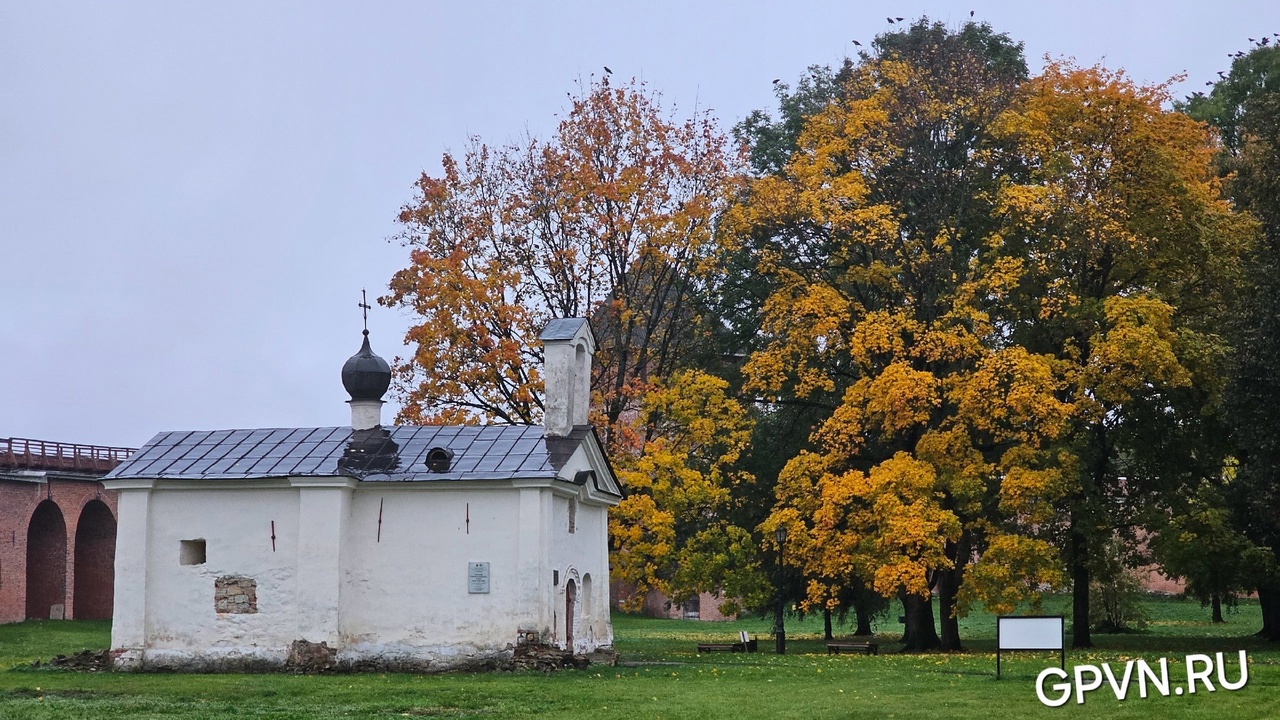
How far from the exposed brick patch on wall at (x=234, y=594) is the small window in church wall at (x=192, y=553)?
0.61 metres

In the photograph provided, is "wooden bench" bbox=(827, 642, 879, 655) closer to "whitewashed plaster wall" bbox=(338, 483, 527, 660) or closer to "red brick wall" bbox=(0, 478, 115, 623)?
"whitewashed plaster wall" bbox=(338, 483, 527, 660)

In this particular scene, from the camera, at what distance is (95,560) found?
166 ft

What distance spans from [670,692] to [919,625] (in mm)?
13978

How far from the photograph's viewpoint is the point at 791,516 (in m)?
30.6

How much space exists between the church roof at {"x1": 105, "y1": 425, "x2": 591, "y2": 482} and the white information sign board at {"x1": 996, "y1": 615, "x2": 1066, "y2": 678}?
836 cm

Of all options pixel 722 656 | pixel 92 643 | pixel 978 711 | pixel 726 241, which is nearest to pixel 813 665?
pixel 722 656

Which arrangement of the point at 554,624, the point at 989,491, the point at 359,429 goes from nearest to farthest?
1. the point at 554,624
2. the point at 359,429
3. the point at 989,491

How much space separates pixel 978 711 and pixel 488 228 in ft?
67.0

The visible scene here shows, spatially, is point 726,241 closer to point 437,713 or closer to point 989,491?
point 989,491

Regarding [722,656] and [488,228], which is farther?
[488,228]

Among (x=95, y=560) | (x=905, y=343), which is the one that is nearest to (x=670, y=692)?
(x=905, y=343)

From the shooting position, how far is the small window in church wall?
25.1 m

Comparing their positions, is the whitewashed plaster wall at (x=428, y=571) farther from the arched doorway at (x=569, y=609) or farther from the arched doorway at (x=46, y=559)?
the arched doorway at (x=46, y=559)

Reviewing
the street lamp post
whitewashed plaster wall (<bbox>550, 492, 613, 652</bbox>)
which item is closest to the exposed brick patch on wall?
whitewashed plaster wall (<bbox>550, 492, 613, 652</bbox>)
